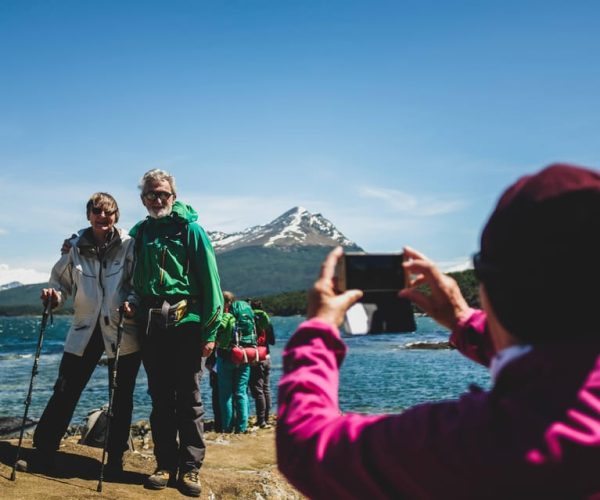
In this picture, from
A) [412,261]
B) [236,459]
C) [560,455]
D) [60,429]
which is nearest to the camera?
[560,455]

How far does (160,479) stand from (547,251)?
212 inches

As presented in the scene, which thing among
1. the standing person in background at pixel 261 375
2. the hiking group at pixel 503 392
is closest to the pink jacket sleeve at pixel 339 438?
the hiking group at pixel 503 392

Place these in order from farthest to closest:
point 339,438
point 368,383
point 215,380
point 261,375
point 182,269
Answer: point 368,383 < point 261,375 < point 215,380 < point 182,269 < point 339,438

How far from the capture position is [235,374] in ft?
37.9

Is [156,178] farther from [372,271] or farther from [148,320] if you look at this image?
[372,271]

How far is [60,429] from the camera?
6188 millimetres

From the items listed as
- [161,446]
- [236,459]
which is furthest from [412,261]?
[236,459]

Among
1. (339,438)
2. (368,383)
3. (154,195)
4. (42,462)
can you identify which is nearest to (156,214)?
(154,195)

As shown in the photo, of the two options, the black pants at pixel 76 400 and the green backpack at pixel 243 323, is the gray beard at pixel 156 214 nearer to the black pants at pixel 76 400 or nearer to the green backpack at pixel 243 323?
the black pants at pixel 76 400

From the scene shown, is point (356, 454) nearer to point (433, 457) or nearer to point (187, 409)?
point (433, 457)

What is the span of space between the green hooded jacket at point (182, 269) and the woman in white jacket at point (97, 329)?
32 cm

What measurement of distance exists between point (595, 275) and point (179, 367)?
5083mm

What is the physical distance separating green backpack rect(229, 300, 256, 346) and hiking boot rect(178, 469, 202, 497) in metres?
6.13

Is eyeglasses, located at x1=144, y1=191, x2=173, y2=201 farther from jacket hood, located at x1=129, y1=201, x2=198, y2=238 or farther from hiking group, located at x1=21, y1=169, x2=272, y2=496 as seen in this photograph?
jacket hood, located at x1=129, y1=201, x2=198, y2=238
